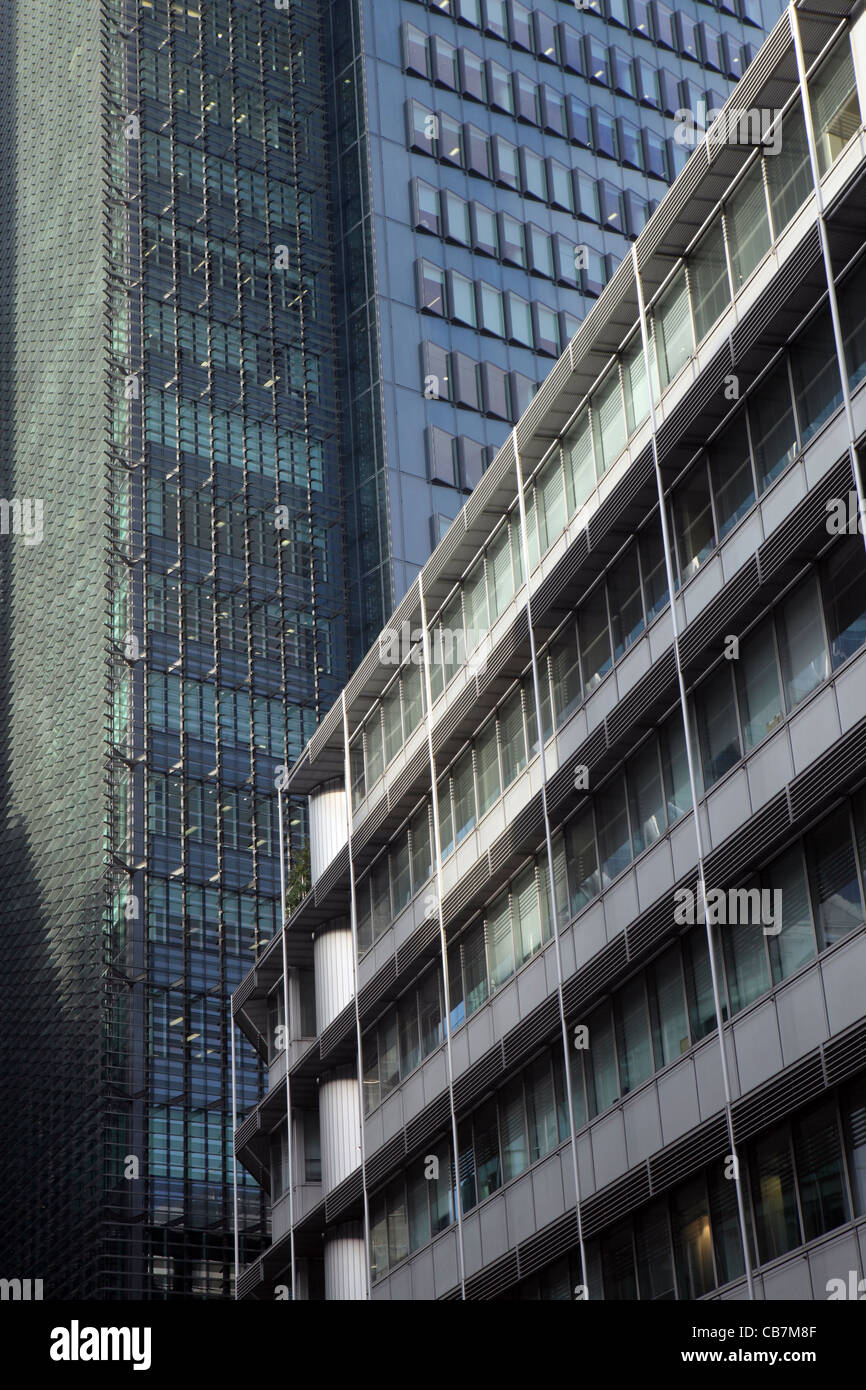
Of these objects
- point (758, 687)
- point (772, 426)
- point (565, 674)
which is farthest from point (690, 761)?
point (565, 674)

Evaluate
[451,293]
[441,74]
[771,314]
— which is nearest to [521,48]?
[441,74]

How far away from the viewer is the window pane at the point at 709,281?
3356 cm

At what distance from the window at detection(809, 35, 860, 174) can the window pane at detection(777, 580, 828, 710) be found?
6055 mm

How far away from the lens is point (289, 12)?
100375 mm

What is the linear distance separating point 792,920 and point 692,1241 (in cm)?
560

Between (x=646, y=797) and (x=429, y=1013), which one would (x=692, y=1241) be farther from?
(x=429, y=1013)

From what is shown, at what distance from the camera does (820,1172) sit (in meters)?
28.3

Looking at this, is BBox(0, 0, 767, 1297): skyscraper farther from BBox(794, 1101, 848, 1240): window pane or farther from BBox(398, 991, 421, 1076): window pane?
BBox(794, 1101, 848, 1240): window pane

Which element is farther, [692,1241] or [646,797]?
→ [646,797]

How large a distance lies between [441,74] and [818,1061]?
74935mm

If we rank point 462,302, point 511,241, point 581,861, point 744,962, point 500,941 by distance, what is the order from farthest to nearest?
point 511,241 → point 462,302 → point 500,941 → point 581,861 → point 744,962

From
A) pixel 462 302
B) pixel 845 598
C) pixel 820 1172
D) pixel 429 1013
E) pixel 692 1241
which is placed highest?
pixel 462 302

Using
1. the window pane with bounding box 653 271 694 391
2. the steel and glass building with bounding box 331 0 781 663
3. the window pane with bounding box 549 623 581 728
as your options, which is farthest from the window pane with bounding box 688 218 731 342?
the steel and glass building with bounding box 331 0 781 663

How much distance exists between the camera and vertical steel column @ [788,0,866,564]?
93.3ft
